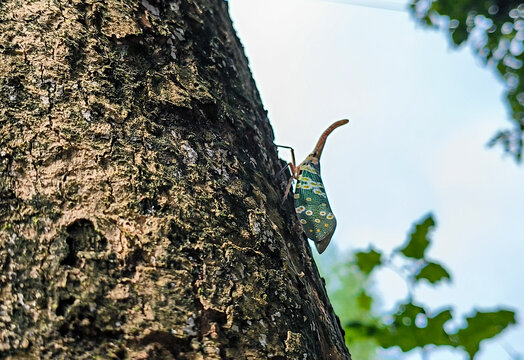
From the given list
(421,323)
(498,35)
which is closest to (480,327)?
(421,323)

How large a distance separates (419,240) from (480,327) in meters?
0.28

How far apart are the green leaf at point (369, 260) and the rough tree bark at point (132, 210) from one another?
1.12 ft

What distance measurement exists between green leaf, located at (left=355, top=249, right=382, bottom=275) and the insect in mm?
235

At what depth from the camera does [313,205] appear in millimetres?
1850

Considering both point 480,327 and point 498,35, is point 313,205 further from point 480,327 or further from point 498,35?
point 498,35

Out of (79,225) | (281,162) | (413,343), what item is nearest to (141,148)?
(79,225)

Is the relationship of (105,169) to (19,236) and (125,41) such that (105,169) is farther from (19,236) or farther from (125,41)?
(125,41)

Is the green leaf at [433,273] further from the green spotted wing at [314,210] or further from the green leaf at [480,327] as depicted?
the green spotted wing at [314,210]

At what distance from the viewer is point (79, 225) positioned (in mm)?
875

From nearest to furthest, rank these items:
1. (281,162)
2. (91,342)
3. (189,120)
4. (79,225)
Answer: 1. (91,342)
2. (79,225)
3. (189,120)
4. (281,162)

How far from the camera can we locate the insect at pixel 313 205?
5.82 ft

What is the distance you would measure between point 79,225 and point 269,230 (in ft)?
1.32

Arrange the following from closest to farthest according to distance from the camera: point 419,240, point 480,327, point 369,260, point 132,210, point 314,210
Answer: point 132,210 → point 480,327 → point 419,240 → point 369,260 → point 314,210

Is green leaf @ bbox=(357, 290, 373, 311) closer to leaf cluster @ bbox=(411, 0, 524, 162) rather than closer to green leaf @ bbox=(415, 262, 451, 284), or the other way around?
green leaf @ bbox=(415, 262, 451, 284)
